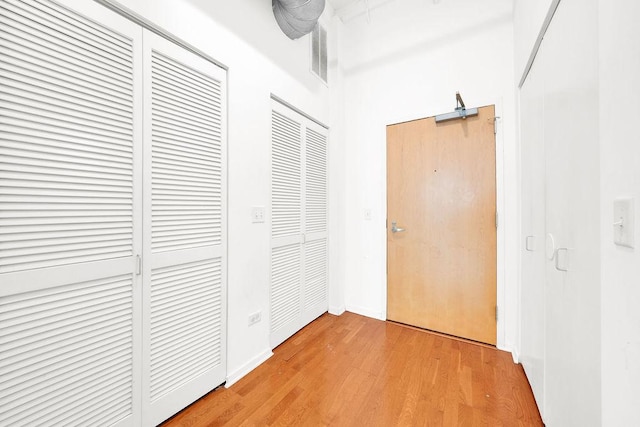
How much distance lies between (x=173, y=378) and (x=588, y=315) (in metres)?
1.93

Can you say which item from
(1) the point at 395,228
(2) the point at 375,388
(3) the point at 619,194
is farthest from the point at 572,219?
(1) the point at 395,228

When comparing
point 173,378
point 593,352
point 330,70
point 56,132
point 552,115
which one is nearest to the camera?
point 593,352

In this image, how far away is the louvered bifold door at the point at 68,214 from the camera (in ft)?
2.99

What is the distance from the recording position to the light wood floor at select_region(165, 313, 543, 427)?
1.41 m

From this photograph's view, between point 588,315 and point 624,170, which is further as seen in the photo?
point 588,315

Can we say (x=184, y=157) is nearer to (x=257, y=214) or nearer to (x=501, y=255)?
(x=257, y=214)

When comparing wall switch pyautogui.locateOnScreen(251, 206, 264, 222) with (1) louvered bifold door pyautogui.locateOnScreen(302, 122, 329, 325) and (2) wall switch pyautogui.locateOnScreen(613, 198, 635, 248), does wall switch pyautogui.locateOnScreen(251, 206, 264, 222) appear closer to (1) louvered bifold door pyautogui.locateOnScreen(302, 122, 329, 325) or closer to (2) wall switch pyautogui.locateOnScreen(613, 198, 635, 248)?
(1) louvered bifold door pyautogui.locateOnScreen(302, 122, 329, 325)

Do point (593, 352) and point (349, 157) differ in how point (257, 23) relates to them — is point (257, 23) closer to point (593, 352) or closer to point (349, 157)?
point (349, 157)

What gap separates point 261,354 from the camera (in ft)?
6.29

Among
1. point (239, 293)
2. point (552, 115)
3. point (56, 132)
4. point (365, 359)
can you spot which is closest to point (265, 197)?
point (239, 293)

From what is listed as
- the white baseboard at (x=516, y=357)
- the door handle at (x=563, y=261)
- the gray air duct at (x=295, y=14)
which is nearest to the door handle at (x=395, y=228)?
the white baseboard at (x=516, y=357)

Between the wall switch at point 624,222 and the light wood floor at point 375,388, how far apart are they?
135 cm

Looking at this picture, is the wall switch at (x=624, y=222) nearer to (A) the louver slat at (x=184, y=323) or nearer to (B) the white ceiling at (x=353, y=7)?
(A) the louver slat at (x=184, y=323)

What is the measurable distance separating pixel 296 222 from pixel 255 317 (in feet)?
2.93
